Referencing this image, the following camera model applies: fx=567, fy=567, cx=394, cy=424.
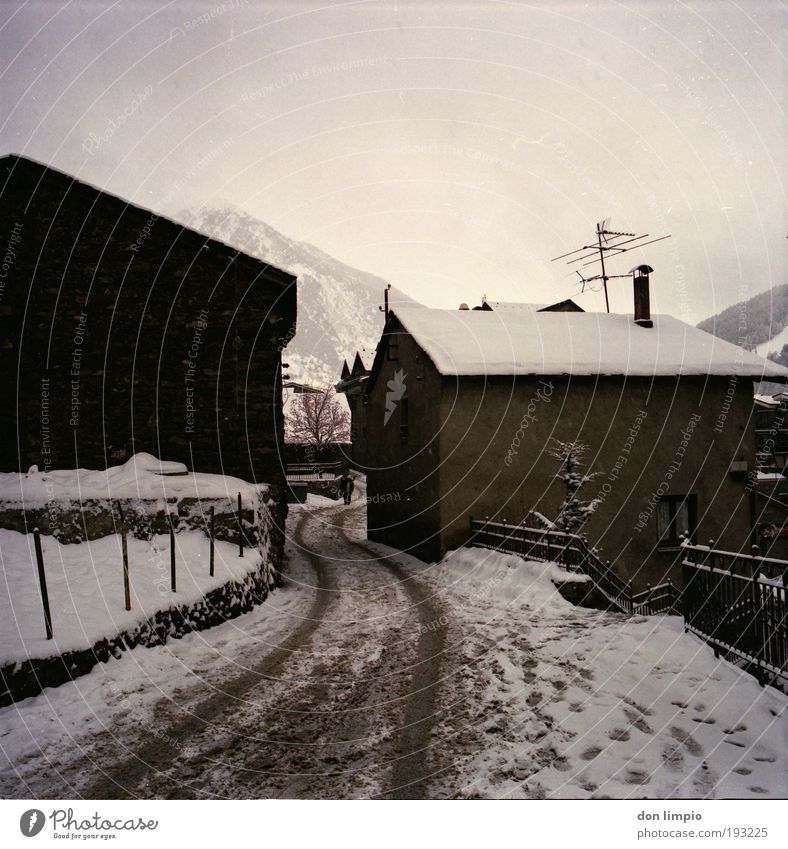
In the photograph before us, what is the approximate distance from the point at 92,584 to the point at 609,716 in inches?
270

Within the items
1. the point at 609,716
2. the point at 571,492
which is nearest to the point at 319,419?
the point at 571,492

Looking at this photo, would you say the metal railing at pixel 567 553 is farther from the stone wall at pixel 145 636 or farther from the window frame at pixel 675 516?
the stone wall at pixel 145 636

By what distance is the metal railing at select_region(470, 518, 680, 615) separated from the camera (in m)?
11.7

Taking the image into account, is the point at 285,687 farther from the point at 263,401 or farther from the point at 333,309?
the point at 333,309

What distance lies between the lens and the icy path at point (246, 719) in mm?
4523

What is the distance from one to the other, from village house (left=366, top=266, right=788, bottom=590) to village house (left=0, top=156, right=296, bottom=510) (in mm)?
4920

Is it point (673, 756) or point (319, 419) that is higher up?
point (319, 419)

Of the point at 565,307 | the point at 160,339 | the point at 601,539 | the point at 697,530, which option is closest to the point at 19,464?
A: the point at 160,339

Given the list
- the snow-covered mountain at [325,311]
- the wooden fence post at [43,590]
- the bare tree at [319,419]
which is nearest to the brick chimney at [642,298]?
the wooden fence post at [43,590]

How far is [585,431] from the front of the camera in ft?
54.2

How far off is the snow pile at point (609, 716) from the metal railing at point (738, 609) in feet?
0.74

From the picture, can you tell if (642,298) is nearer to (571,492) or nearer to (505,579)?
(571,492)

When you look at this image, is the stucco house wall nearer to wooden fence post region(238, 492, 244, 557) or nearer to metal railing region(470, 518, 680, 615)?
metal railing region(470, 518, 680, 615)

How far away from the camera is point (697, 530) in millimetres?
17359
